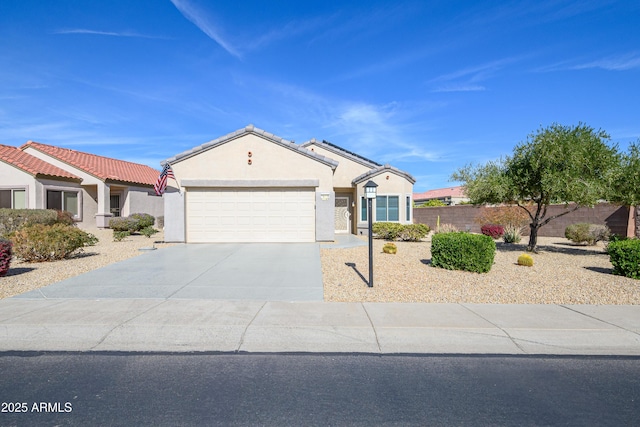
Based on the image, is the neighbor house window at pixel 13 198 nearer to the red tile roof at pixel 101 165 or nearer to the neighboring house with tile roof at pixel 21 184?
the neighboring house with tile roof at pixel 21 184

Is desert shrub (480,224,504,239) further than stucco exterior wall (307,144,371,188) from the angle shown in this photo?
No

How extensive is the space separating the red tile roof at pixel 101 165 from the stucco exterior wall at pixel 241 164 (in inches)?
390

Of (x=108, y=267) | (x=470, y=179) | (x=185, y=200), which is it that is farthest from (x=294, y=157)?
(x=108, y=267)

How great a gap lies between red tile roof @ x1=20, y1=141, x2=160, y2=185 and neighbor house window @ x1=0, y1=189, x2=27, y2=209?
11.4ft

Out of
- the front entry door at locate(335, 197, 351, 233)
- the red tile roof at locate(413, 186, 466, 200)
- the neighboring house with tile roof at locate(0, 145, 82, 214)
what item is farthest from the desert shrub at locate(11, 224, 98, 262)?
the red tile roof at locate(413, 186, 466, 200)

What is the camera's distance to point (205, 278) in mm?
9766

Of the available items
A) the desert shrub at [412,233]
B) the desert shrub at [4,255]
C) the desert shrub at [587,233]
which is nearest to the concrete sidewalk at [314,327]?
the desert shrub at [4,255]

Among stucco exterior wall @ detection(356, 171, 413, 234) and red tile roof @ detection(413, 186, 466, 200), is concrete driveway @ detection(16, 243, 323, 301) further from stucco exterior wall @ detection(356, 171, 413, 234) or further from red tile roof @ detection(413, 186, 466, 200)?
red tile roof @ detection(413, 186, 466, 200)

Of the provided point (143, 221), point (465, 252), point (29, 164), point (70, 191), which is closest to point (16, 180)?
point (29, 164)

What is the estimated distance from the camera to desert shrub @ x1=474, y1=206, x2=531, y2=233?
75.8 feet

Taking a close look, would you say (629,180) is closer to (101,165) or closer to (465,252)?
(465,252)

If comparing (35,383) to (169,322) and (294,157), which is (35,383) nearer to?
(169,322)

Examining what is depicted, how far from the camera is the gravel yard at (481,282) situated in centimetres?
816

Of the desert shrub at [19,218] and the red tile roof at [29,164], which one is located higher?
the red tile roof at [29,164]
